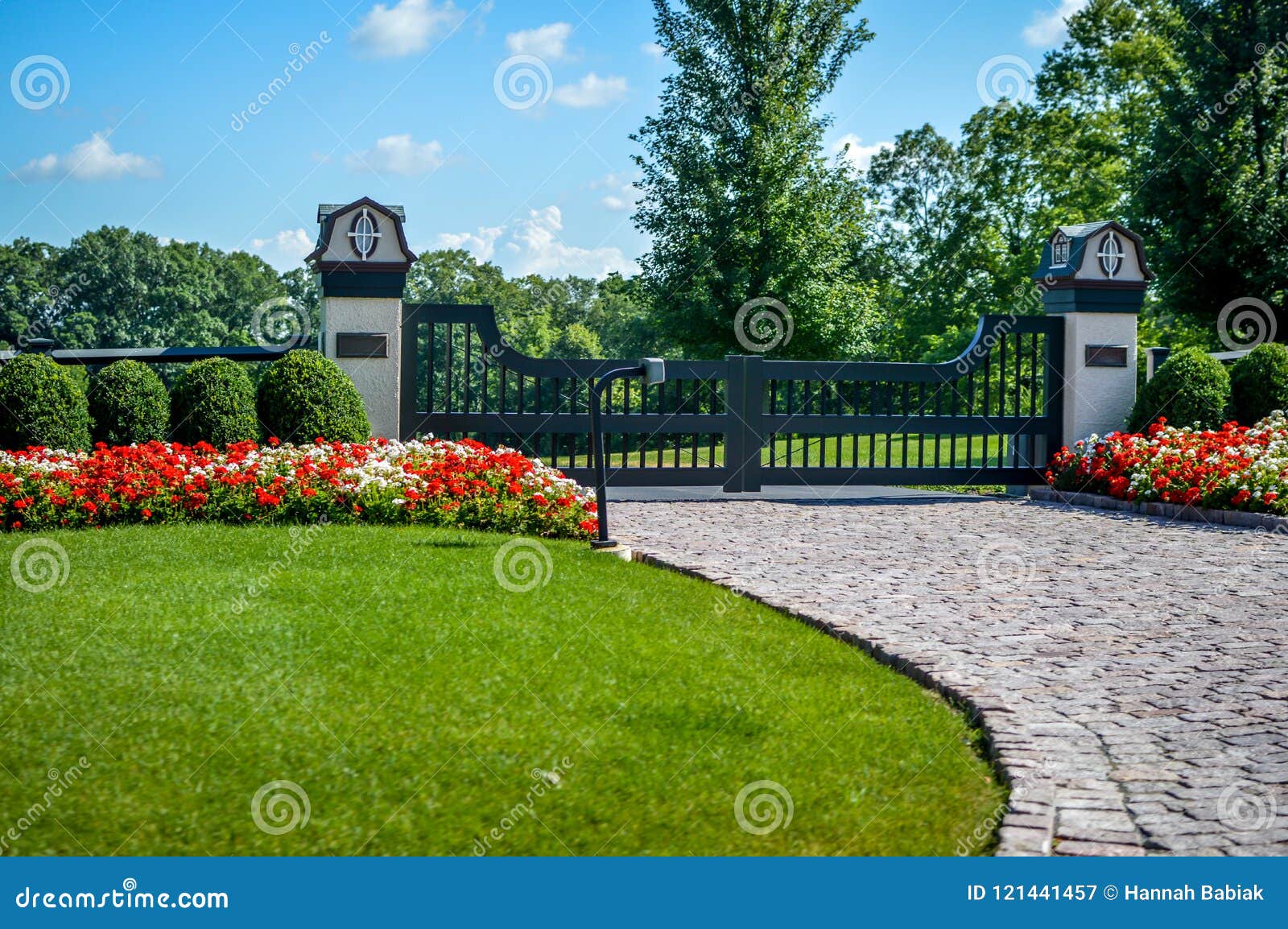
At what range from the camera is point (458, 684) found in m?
4.32

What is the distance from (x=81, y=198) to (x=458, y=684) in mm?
18233

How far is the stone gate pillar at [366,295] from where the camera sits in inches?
451

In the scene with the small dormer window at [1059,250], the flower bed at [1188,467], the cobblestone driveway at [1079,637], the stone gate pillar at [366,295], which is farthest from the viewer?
the small dormer window at [1059,250]

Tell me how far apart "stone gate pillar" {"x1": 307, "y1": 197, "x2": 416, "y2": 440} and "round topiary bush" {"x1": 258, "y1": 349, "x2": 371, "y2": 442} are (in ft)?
2.57

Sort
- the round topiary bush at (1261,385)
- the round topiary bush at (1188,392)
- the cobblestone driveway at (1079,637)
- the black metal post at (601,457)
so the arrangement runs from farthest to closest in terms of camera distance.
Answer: the round topiary bush at (1261,385), the round topiary bush at (1188,392), the black metal post at (601,457), the cobblestone driveway at (1079,637)

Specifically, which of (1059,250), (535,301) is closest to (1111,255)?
(1059,250)

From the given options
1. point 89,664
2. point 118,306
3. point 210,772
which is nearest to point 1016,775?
point 210,772

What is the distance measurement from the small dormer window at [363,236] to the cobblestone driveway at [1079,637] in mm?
3829

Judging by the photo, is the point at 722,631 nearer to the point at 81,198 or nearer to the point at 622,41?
the point at 622,41

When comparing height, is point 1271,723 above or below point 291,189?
below

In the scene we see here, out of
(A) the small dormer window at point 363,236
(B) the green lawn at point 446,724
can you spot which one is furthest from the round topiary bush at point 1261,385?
(A) the small dormer window at point 363,236

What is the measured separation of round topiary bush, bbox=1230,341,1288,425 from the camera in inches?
513

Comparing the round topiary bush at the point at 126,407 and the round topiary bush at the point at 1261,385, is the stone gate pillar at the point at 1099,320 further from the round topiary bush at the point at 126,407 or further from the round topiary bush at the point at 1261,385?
the round topiary bush at the point at 126,407

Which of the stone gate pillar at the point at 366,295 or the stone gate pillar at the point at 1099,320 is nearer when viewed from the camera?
the stone gate pillar at the point at 366,295
